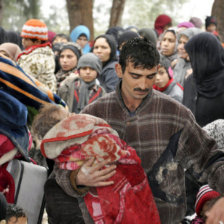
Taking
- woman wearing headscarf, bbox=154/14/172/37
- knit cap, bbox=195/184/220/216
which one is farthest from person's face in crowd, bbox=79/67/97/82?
woman wearing headscarf, bbox=154/14/172/37

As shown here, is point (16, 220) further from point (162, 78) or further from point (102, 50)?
point (102, 50)

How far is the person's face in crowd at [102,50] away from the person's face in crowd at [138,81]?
15.3 ft

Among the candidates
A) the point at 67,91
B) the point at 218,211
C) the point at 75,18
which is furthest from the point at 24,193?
the point at 75,18

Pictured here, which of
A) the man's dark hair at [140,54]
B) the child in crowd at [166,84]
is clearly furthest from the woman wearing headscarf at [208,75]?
the man's dark hair at [140,54]

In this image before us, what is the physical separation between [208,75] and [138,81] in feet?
9.86

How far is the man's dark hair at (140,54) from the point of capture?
2.88 m

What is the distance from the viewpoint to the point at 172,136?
9.34 ft

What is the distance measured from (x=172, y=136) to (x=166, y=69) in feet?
12.4

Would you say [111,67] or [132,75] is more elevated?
[132,75]

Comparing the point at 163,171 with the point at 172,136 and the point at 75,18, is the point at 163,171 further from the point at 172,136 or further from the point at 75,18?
the point at 75,18

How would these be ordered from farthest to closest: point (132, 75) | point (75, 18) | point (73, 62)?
point (75, 18), point (73, 62), point (132, 75)

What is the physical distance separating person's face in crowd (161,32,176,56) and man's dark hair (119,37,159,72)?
18.2ft

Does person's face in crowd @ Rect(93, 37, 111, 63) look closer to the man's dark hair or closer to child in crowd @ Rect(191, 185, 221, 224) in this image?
the man's dark hair

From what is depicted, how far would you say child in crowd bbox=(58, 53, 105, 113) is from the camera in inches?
257
